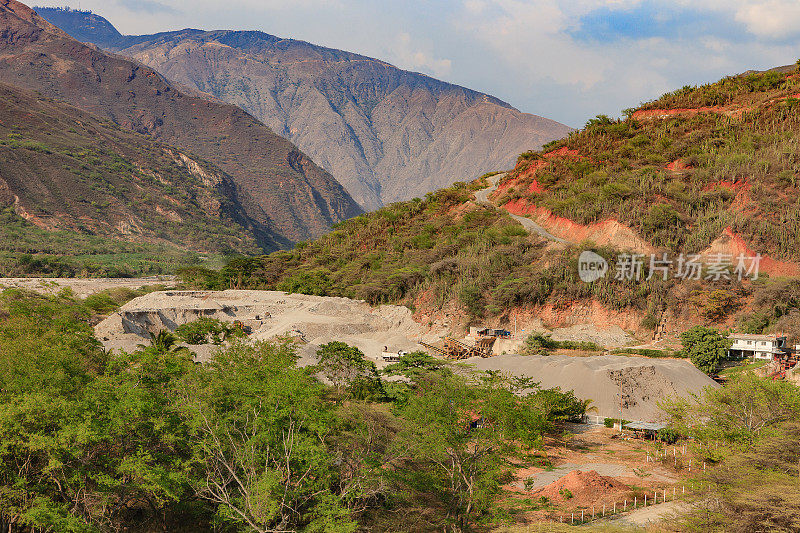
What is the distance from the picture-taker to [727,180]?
5300 cm

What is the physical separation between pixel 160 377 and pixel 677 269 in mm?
40869

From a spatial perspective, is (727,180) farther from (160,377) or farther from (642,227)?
(160,377)

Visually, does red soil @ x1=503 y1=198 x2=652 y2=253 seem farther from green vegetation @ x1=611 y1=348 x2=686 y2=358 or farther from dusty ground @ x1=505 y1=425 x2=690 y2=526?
dusty ground @ x1=505 y1=425 x2=690 y2=526

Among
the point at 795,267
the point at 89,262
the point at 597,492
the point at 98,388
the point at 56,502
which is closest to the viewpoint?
the point at 56,502

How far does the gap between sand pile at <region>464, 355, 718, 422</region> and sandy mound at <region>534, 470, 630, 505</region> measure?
9.46 m

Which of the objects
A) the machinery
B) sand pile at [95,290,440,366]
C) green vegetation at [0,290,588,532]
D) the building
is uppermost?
the building

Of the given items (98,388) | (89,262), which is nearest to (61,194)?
(89,262)

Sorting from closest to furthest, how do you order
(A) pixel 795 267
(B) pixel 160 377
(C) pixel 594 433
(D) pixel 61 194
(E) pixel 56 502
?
(E) pixel 56 502 → (B) pixel 160 377 → (C) pixel 594 433 → (A) pixel 795 267 → (D) pixel 61 194

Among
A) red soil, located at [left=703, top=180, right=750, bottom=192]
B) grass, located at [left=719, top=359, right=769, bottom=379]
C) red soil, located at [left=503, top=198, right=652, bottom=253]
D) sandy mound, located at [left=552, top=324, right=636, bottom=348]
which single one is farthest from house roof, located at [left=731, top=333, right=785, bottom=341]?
red soil, located at [left=703, top=180, right=750, bottom=192]

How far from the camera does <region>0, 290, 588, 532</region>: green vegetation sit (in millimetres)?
14094

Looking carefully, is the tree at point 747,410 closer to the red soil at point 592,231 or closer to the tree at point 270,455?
the tree at point 270,455

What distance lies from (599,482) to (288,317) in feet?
118

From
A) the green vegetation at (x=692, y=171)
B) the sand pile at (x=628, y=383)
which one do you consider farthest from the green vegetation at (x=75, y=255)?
the sand pile at (x=628, y=383)

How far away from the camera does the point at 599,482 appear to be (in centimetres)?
2119
